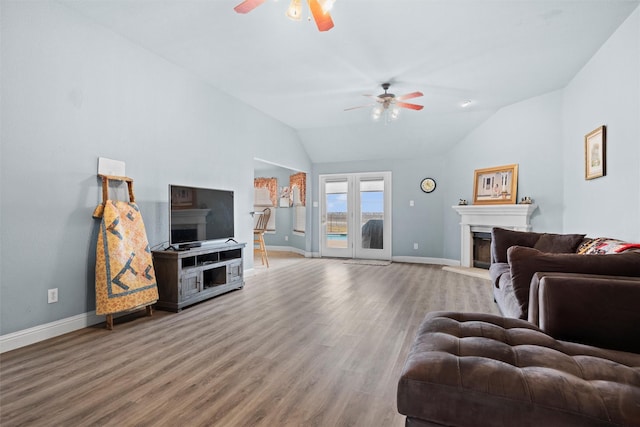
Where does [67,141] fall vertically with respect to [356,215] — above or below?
above

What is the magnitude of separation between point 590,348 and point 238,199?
14.6 ft

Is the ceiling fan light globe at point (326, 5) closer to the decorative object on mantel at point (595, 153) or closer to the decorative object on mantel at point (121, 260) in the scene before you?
the decorative object on mantel at point (121, 260)

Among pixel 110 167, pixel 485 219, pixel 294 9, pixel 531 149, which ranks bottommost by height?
pixel 485 219

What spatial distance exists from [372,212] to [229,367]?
557 cm

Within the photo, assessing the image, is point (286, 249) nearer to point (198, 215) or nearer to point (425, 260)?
point (425, 260)

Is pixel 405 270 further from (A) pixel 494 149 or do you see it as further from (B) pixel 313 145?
(B) pixel 313 145

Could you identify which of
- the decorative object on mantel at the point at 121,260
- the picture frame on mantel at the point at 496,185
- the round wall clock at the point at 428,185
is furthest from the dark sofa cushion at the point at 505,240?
the decorative object on mantel at the point at 121,260

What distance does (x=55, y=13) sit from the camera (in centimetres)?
269

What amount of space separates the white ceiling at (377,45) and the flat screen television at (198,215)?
155 centimetres

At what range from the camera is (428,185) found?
679 centimetres

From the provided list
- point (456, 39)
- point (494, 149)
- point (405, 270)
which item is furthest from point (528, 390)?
point (494, 149)

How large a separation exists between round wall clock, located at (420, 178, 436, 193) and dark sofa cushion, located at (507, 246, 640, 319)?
4978mm

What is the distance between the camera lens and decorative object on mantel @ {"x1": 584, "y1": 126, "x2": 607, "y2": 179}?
3289 mm

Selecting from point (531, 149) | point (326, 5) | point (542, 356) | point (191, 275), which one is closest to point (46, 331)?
point (191, 275)
